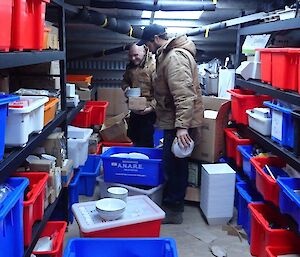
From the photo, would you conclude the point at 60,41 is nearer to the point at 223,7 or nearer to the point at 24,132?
the point at 24,132

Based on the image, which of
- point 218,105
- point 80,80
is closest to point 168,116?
point 218,105

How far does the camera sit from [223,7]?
366 centimetres

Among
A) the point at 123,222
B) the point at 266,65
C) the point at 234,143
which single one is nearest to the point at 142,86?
the point at 234,143

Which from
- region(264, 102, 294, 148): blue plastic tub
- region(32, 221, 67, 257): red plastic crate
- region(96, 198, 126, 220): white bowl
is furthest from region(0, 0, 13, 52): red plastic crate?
region(264, 102, 294, 148): blue plastic tub

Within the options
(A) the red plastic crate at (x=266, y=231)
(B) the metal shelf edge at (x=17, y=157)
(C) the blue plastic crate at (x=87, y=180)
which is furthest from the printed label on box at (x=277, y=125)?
(C) the blue plastic crate at (x=87, y=180)

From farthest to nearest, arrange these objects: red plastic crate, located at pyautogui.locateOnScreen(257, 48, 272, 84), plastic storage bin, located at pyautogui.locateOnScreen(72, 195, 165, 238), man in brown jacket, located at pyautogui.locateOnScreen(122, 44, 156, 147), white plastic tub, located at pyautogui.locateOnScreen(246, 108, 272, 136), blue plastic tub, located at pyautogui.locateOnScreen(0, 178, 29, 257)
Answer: man in brown jacket, located at pyautogui.locateOnScreen(122, 44, 156, 147), white plastic tub, located at pyautogui.locateOnScreen(246, 108, 272, 136), red plastic crate, located at pyautogui.locateOnScreen(257, 48, 272, 84), plastic storage bin, located at pyautogui.locateOnScreen(72, 195, 165, 238), blue plastic tub, located at pyautogui.locateOnScreen(0, 178, 29, 257)

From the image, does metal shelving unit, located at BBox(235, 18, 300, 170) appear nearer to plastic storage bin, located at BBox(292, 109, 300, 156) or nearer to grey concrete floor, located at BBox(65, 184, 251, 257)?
plastic storage bin, located at BBox(292, 109, 300, 156)

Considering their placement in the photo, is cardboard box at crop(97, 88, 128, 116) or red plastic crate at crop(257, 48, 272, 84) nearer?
red plastic crate at crop(257, 48, 272, 84)

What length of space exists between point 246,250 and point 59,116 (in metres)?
1.60

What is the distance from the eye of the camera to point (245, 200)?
3.05 metres

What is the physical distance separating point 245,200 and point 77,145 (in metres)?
1.38

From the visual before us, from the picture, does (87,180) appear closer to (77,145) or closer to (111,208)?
(77,145)

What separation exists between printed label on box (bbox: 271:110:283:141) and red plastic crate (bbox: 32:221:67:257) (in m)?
1.50

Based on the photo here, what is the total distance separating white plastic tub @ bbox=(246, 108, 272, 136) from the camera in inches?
112
